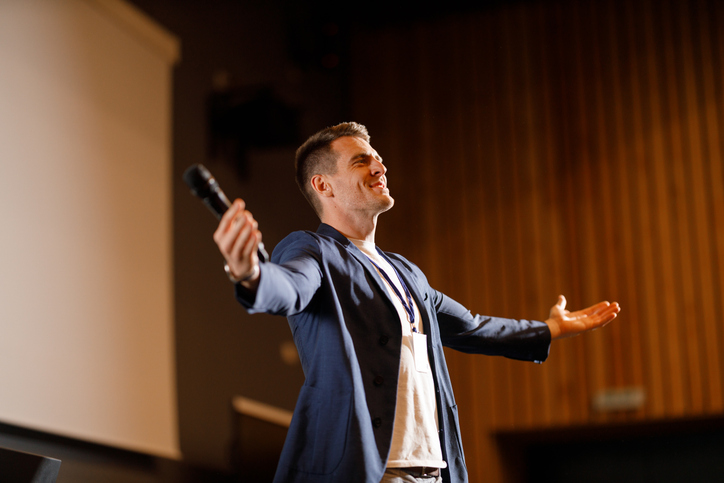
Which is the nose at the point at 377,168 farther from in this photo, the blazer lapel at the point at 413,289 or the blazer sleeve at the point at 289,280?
the blazer sleeve at the point at 289,280

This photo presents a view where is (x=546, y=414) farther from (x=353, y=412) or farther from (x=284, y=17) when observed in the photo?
(x=353, y=412)

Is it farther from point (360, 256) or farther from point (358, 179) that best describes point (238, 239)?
point (358, 179)

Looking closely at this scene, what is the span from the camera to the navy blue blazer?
1.37m

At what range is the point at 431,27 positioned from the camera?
18.3 ft

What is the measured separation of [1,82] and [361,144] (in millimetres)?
1439

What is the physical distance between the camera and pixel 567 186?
16.8ft

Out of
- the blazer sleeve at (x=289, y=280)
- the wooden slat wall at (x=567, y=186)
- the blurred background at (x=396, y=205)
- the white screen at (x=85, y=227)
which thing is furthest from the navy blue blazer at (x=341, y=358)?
the wooden slat wall at (x=567, y=186)

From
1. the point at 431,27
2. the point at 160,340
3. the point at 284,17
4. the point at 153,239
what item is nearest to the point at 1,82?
the point at 153,239

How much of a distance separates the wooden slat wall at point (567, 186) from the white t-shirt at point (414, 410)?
11.4 feet

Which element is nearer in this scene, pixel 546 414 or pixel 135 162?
pixel 135 162

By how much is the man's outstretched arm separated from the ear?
0.73 metres

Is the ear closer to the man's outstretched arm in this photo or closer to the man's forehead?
the man's forehead

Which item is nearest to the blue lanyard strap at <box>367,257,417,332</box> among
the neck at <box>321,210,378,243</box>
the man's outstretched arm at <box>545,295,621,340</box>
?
the neck at <box>321,210,378,243</box>

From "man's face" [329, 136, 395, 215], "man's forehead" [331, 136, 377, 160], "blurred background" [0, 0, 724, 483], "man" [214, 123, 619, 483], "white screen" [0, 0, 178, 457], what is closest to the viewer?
"man" [214, 123, 619, 483]
